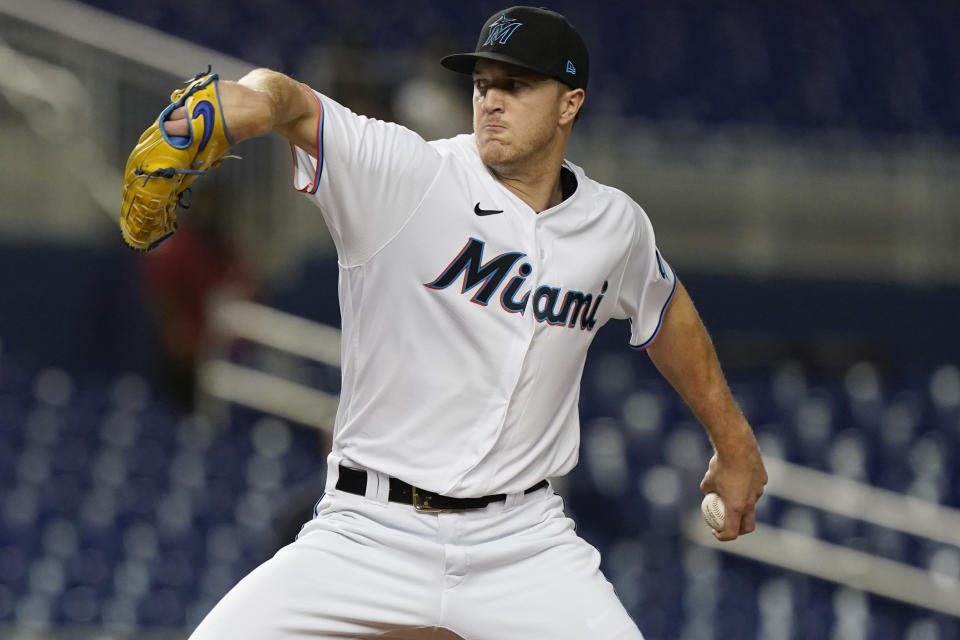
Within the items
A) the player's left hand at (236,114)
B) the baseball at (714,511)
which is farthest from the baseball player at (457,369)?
the baseball at (714,511)

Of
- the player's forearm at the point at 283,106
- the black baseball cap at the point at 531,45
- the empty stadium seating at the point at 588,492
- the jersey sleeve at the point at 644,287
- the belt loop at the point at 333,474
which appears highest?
the black baseball cap at the point at 531,45

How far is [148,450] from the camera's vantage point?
7.04m

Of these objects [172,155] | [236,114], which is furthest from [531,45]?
[172,155]

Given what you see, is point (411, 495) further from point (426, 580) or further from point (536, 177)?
point (536, 177)

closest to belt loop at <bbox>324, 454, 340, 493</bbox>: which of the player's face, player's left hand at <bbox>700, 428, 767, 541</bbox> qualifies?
the player's face

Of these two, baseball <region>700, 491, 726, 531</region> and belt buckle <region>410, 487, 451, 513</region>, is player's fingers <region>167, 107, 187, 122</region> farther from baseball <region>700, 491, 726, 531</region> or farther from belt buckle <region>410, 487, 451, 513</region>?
baseball <region>700, 491, 726, 531</region>

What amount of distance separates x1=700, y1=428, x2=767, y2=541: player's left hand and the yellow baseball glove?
1.44m

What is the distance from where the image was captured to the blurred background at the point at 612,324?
609 centimetres

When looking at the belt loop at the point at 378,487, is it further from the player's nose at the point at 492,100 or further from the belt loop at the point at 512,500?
the player's nose at the point at 492,100

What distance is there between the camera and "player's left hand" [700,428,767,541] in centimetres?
322

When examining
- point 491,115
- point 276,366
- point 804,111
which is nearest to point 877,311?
point 804,111

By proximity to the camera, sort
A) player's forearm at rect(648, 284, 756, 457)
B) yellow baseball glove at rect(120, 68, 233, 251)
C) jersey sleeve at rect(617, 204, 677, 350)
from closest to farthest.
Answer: yellow baseball glove at rect(120, 68, 233, 251)
jersey sleeve at rect(617, 204, 677, 350)
player's forearm at rect(648, 284, 756, 457)

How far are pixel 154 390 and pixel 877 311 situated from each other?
4172 millimetres

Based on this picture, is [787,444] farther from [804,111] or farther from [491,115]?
[491,115]
